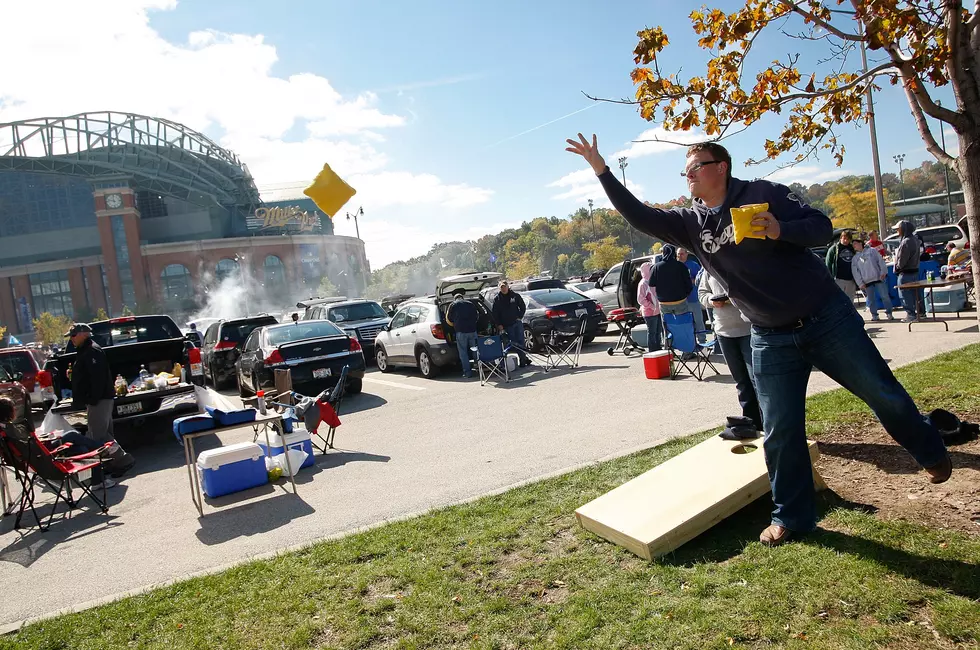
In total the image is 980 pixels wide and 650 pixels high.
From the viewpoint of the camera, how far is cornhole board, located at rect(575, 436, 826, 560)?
11.4ft

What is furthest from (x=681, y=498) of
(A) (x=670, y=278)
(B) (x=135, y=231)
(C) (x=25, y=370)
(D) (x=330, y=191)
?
(B) (x=135, y=231)

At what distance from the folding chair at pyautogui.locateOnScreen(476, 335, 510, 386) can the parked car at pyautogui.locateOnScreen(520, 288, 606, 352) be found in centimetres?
262

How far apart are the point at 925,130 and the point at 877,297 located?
10662mm

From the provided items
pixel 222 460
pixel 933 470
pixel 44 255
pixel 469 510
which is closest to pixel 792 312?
pixel 933 470

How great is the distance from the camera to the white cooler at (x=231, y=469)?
→ 6.48 metres

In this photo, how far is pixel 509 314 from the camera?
1289 centimetres

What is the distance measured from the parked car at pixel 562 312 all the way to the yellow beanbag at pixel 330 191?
288 inches

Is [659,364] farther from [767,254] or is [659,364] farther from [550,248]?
[550,248]

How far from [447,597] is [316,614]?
705 millimetres

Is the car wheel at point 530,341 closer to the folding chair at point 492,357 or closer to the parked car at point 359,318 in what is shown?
the folding chair at point 492,357

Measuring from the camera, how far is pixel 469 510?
486 cm

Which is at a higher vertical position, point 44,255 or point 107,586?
point 44,255

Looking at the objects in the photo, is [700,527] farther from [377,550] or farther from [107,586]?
[107,586]

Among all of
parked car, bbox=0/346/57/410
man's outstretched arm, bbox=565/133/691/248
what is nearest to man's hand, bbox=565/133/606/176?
man's outstretched arm, bbox=565/133/691/248
